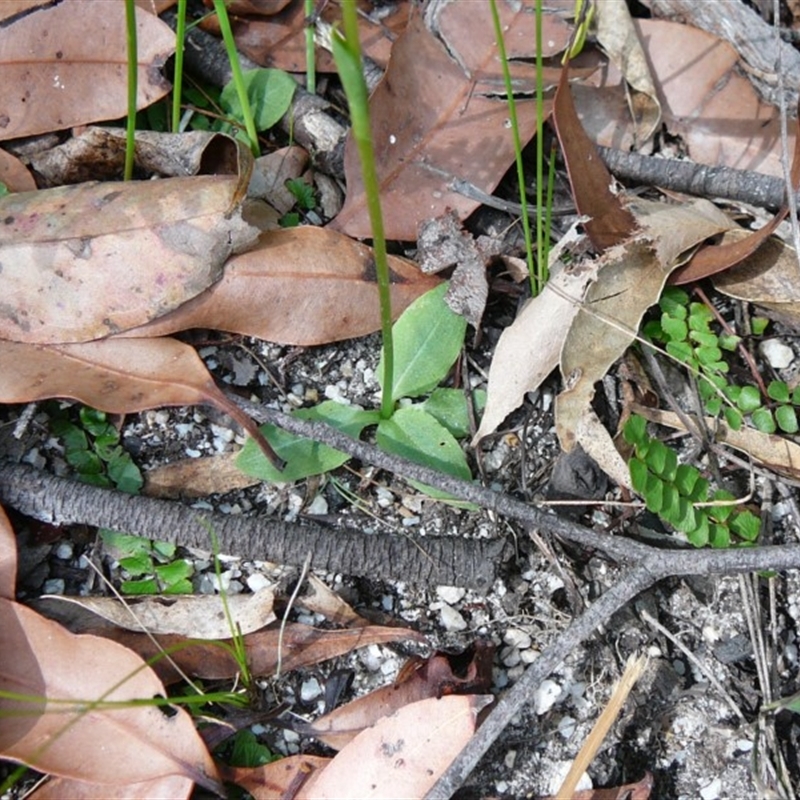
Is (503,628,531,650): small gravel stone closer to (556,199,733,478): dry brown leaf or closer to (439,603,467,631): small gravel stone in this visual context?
(439,603,467,631): small gravel stone

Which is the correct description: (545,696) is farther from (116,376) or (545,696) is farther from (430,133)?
(430,133)

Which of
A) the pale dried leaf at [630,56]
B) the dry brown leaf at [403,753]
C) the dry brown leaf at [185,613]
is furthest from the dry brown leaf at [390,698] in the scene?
the pale dried leaf at [630,56]

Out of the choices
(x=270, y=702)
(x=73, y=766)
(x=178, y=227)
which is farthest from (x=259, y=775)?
(x=178, y=227)

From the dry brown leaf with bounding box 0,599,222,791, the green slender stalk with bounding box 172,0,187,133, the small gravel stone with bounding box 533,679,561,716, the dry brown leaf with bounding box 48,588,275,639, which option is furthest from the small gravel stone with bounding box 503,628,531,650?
the green slender stalk with bounding box 172,0,187,133

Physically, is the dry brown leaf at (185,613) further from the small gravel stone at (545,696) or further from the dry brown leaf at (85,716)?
the small gravel stone at (545,696)

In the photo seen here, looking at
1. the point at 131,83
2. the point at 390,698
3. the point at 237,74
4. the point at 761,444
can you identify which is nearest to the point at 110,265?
the point at 131,83

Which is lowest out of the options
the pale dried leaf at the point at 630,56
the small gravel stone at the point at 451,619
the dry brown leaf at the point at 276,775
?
the dry brown leaf at the point at 276,775
